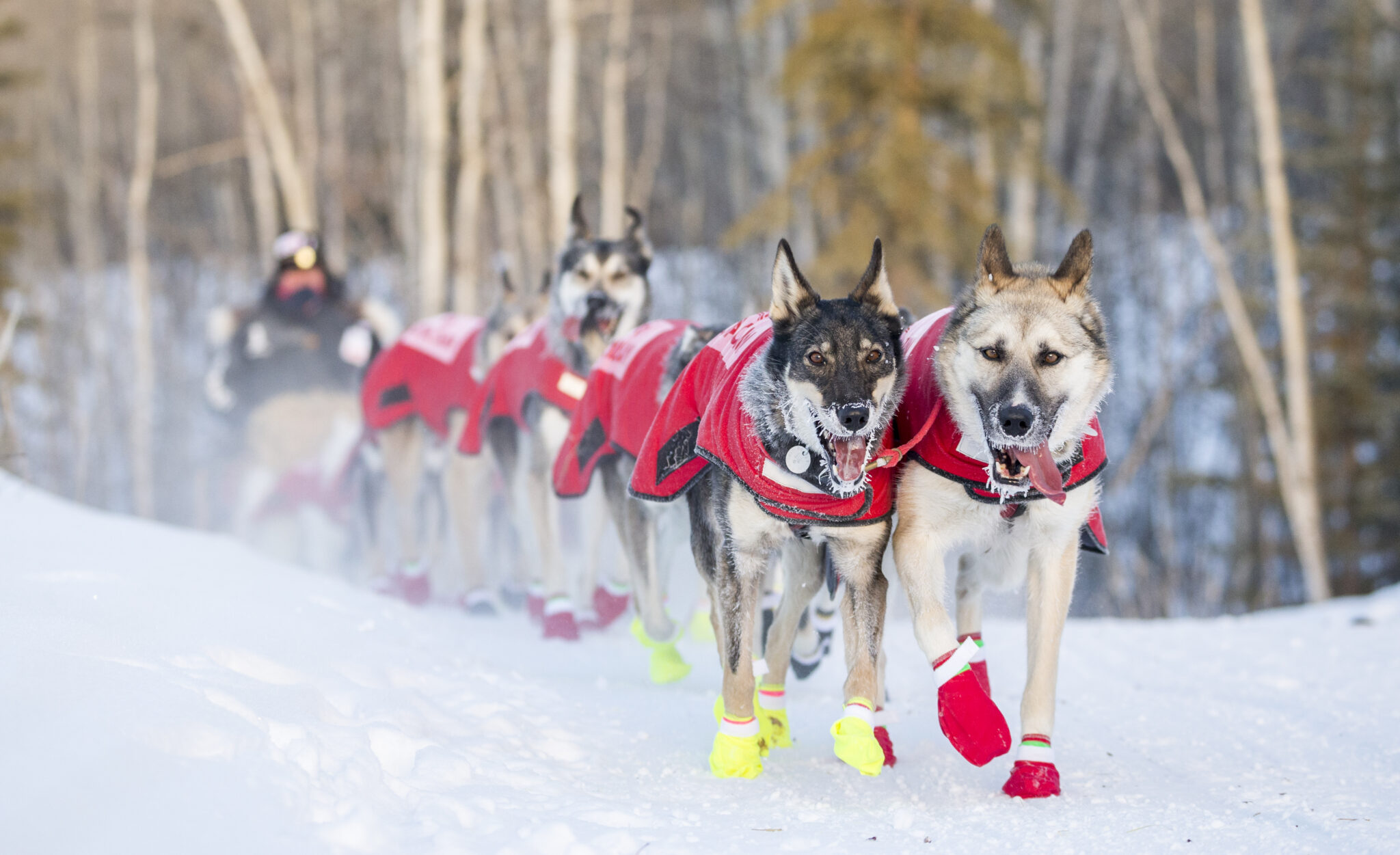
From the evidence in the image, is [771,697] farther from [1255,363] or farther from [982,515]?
[1255,363]

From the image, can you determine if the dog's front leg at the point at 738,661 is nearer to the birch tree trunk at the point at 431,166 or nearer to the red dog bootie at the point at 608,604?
the red dog bootie at the point at 608,604

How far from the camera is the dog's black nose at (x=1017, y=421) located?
11.5ft

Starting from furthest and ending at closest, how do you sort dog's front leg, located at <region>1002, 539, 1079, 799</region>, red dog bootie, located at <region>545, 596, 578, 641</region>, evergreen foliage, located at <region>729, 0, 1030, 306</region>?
1. evergreen foliage, located at <region>729, 0, 1030, 306</region>
2. red dog bootie, located at <region>545, 596, 578, 641</region>
3. dog's front leg, located at <region>1002, 539, 1079, 799</region>

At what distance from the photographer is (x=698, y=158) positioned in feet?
81.8

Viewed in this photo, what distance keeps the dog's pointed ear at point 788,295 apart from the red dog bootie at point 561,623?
123 inches

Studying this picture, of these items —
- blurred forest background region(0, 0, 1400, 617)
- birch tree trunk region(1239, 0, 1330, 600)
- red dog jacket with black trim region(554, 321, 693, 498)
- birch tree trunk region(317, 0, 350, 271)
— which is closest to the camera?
red dog jacket with black trim region(554, 321, 693, 498)

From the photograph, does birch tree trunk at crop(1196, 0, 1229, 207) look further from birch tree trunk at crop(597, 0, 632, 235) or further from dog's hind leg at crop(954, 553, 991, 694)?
dog's hind leg at crop(954, 553, 991, 694)

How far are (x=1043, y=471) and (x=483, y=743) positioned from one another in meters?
2.08

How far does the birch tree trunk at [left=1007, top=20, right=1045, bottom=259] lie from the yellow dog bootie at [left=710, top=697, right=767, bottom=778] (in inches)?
387

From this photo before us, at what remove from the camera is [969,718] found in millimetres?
3584

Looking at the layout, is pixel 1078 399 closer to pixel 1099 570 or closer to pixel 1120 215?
pixel 1099 570

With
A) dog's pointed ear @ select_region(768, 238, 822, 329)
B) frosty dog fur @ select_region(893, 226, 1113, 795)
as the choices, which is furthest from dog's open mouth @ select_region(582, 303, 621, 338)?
frosty dog fur @ select_region(893, 226, 1113, 795)

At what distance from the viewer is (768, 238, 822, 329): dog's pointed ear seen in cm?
398

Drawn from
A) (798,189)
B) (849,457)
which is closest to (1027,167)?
(798,189)
